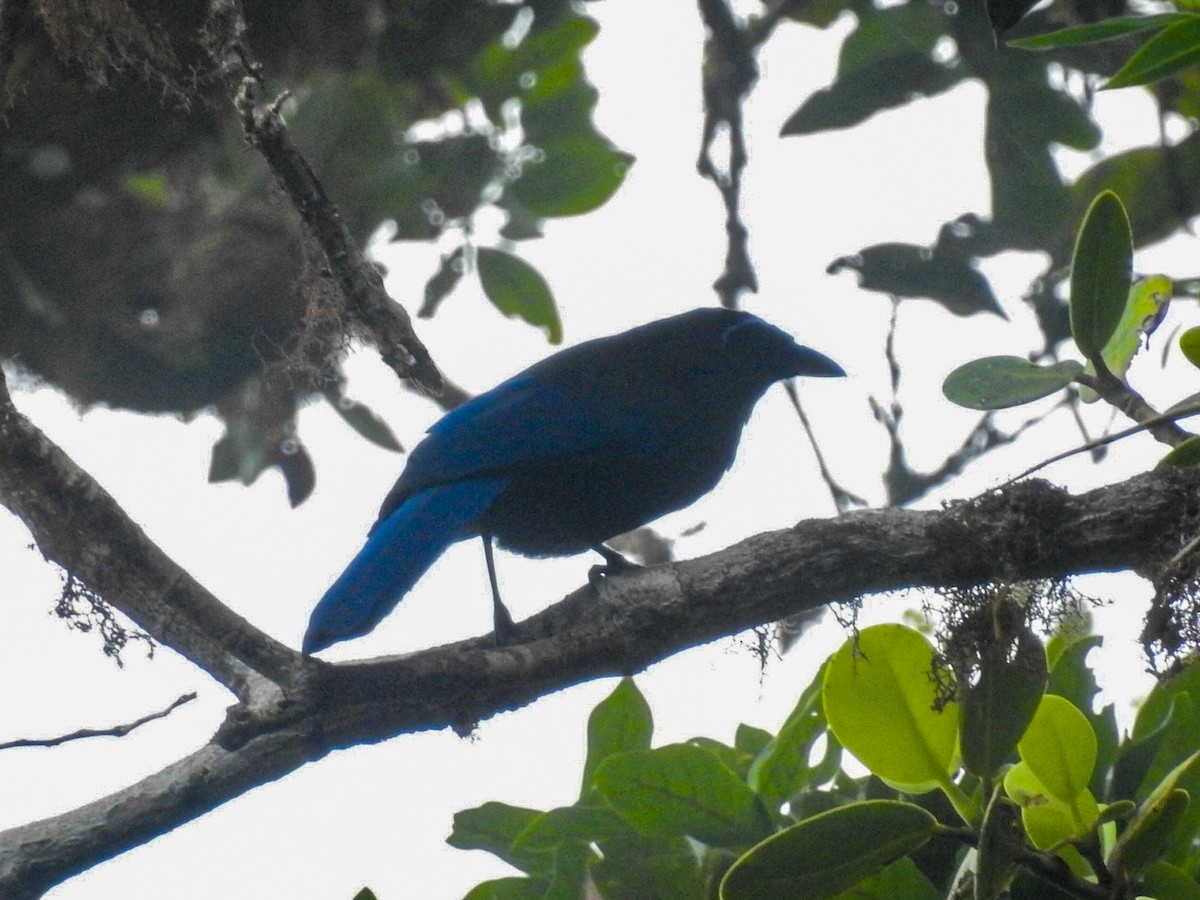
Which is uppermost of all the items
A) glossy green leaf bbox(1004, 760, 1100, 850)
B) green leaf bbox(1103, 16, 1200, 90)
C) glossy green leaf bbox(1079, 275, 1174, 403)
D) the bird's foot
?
green leaf bbox(1103, 16, 1200, 90)

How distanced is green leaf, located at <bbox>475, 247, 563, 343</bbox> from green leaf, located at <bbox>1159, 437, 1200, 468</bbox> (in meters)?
2.64

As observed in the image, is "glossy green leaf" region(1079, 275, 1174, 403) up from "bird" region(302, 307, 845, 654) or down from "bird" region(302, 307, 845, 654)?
down

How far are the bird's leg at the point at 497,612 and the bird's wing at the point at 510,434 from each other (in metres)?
0.24

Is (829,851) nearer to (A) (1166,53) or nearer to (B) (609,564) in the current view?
(A) (1166,53)

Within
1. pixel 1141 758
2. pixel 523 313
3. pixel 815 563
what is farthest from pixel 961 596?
pixel 523 313

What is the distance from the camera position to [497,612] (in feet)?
11.1

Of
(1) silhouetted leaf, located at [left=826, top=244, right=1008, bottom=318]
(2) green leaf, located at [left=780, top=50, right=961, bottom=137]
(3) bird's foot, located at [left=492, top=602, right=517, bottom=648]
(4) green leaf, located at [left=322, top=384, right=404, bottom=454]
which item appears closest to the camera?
(3) bird's foot, located at [left=492, top=602, right=517, bottom=648]

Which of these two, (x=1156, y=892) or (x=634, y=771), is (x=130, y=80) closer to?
(x=634, y=771)

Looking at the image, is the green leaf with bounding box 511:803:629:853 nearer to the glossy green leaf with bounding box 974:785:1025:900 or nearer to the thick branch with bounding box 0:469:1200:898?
the thick branch with bounding box 0:469:1200:898

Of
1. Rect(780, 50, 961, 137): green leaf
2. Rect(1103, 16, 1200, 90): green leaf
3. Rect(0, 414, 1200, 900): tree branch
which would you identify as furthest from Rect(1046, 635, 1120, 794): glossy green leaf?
Rect(780, 50, 961, 137): green leaf

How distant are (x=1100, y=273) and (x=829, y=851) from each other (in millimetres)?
1096

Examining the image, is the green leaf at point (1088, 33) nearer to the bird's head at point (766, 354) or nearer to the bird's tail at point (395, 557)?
the bird's tail at point (395, 557)

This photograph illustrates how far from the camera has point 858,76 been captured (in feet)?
12.0

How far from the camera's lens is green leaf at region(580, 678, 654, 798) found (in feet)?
8.43
